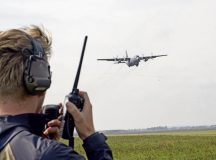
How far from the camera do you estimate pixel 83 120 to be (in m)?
2.62

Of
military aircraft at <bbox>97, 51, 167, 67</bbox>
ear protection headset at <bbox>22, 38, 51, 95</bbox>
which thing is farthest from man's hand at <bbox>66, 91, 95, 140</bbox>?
military aircraft at <bbox>97, 51, 167, 67</bbox>

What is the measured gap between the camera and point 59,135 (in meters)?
2.75

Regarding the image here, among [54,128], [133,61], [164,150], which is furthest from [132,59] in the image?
[54,128]

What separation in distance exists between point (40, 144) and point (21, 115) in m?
0.30

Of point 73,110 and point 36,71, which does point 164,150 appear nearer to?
point 73,110

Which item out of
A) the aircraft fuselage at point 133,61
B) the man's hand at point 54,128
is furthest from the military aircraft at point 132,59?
the man's hand at point 54,128

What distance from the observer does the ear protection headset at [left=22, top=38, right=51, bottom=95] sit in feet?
8.09

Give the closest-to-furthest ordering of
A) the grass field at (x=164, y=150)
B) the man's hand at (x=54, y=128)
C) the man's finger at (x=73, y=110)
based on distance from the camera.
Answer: the man's finger at (x=73, y=110)
the man's hand at (x=54, y=128)
the grass field at (x=164, y=150)

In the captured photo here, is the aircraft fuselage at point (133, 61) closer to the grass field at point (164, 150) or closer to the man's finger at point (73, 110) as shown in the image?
the grass field at point (164, 150)

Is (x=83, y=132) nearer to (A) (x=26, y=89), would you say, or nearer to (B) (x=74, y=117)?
(B) (x=74, y=117)

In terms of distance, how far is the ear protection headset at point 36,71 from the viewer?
247 cm

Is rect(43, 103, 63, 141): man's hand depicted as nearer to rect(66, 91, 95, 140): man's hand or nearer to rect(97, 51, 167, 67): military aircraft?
rect(66, 91, 95, 140): man's hand

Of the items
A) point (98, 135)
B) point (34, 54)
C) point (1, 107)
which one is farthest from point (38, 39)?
point (98, 135)

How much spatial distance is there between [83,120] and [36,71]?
13.6 inches
